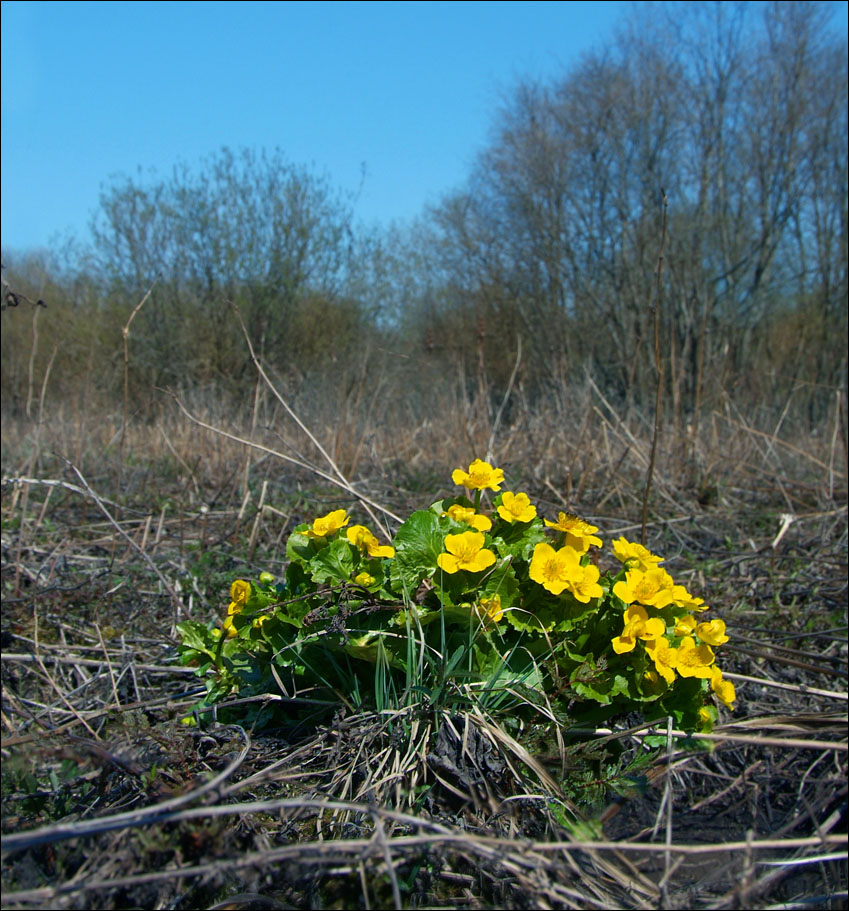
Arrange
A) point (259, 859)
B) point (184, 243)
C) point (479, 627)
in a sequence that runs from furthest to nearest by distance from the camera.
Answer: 1. point (184, 243)
2. point (479, 627)
3. point (259, 859)

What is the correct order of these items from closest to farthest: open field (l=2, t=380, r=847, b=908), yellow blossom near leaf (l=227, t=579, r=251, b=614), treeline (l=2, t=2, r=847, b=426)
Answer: open field (l=2, t=380, r=847, b=908), yellow blossom near leaf (l=227, t=579, r=251, b=614), treeline (l=2, t=2, r=847, b=426)

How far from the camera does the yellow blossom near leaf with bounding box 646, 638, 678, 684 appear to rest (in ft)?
5.19

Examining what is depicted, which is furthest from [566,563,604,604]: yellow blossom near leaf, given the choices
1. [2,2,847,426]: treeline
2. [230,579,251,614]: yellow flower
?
[2,2,847,426]: treeline

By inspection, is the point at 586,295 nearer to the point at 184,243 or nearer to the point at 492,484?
the point at 184,243

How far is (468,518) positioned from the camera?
177cm

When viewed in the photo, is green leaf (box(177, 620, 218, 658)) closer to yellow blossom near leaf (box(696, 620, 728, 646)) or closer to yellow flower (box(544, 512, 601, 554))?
yellow flower (box(544, 512, 601, 554))

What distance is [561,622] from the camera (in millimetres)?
1700

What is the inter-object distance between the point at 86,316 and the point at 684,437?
11994 mm

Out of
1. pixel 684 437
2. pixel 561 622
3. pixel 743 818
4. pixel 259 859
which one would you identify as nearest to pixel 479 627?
pixel 561 622

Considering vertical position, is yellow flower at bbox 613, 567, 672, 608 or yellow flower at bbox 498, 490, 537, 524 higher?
yellow flower at bbox 498, 490, 537, 524

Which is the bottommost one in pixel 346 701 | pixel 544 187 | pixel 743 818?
pixel 743 818

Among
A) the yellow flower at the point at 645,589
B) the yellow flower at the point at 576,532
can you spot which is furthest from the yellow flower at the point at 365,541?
the yellow flower at the point at 645,589

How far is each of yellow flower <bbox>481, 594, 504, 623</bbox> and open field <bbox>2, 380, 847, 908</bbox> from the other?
23cm

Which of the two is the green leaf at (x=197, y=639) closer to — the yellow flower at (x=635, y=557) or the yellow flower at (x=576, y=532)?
the yellow flower at (x=576, y=532)
